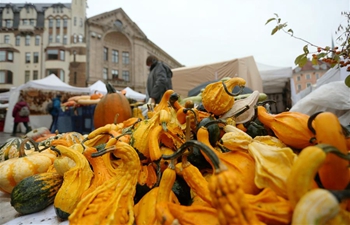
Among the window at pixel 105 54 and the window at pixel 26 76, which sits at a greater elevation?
the window at pixel 105 54

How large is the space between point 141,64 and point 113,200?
26092 mm

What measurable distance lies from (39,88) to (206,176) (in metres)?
8.75

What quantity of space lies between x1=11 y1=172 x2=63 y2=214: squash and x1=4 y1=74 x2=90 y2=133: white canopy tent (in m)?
7.94

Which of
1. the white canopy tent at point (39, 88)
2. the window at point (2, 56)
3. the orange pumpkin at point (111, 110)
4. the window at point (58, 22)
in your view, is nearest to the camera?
the orange pumpkin at point (111, 110)

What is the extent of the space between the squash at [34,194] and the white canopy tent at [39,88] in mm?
7943

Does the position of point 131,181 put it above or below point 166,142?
below

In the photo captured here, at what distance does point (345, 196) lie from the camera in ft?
1.63

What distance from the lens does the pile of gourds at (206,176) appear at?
1.75ft

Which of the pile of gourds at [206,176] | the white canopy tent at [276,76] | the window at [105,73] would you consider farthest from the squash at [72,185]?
the window at [105,73]

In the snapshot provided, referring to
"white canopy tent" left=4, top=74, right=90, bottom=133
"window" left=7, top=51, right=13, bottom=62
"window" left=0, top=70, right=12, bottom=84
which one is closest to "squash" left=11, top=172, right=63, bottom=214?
"white canopy tent" left=4, top=74, right=90, bottom=133

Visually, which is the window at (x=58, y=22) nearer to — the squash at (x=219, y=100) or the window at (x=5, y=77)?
the window at (x=5, y=77)

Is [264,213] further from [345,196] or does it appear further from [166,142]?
[166,142]

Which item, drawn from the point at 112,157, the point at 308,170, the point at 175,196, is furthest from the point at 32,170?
the point at 308,170

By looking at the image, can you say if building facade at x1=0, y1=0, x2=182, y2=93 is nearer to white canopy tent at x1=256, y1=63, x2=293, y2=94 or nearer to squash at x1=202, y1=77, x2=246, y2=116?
white canopy tent at x1=256, y1=63, x2=293, y2=94
